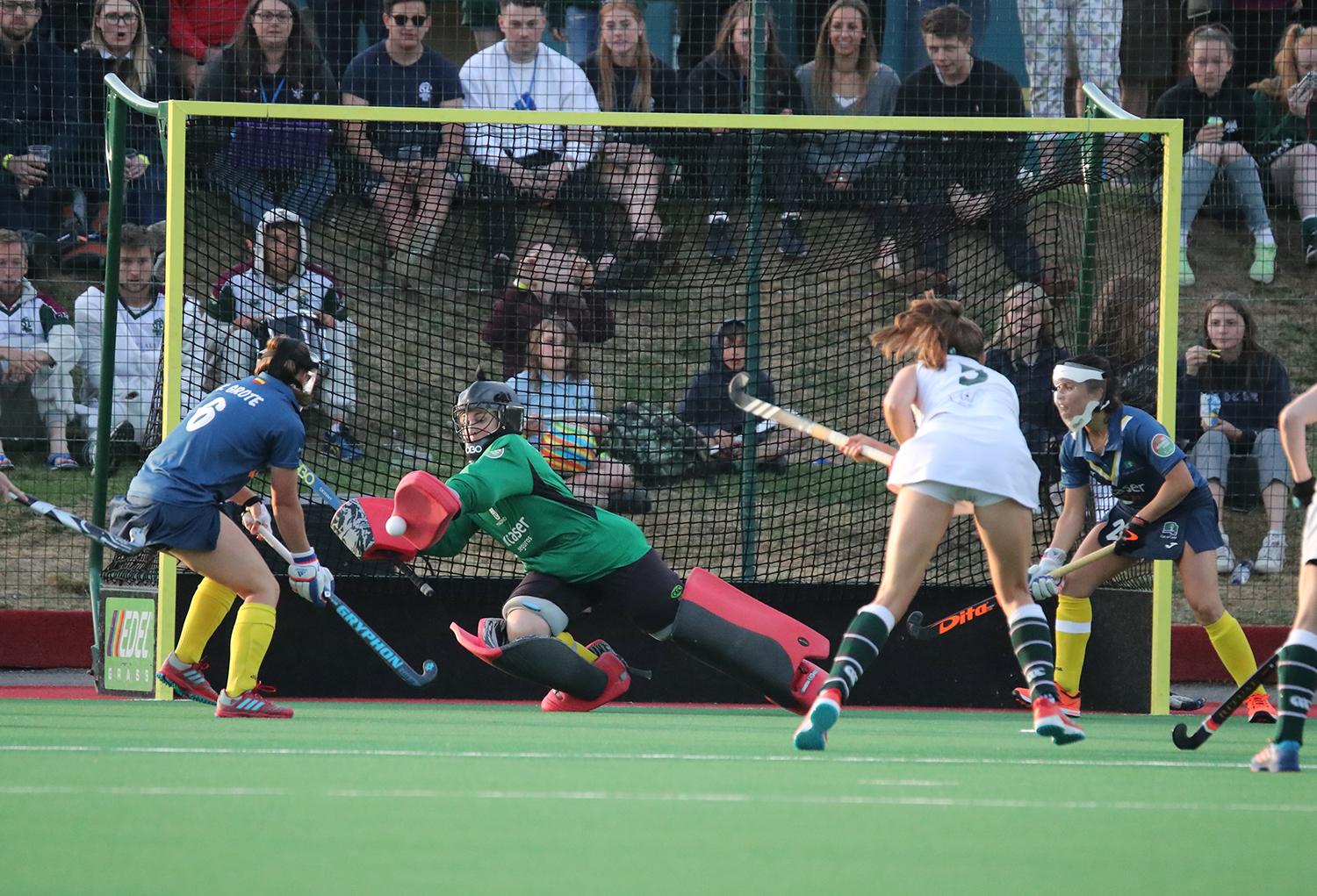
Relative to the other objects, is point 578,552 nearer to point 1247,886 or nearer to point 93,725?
point 93,725

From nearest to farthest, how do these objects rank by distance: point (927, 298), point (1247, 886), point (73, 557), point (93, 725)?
point (1247, 886)
point (927, 298)
point (93, 725)
point (73, 557)

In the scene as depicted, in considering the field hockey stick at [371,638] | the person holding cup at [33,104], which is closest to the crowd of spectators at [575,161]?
the person holding cup at [33,104]

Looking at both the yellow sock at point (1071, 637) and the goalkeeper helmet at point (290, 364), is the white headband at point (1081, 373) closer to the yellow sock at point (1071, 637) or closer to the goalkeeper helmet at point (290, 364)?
the yellow sock at point (1071, 637)

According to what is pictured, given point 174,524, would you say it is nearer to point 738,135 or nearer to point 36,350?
point 36,350

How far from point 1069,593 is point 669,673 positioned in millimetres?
1652

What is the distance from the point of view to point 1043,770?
4.21 meters

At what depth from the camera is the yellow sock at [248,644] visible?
565 centimetres

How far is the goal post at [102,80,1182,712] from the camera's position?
648 cm

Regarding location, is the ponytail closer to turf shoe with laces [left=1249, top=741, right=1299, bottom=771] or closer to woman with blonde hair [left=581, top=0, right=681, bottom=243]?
turf shoe with laces [left=1249, top=741, right=1299, bottom=771]

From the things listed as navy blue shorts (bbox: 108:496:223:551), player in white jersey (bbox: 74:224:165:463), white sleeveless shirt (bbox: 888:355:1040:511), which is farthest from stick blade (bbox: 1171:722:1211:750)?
player in white jersey (bbox: 74:224:165:463)

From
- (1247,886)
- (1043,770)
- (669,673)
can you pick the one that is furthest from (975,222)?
(1247,886)

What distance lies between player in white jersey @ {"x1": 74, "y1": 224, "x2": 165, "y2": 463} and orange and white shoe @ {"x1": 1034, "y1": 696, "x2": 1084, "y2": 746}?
4.57 metres

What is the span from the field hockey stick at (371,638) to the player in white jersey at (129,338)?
1.80 metres

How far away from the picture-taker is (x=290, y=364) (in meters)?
5.73
